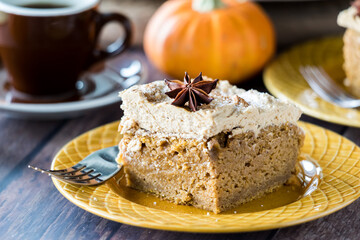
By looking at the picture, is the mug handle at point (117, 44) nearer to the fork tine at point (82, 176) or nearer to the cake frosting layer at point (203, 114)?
the cake frosting layer at point (203, 114)

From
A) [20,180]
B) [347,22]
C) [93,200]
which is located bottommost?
[20,180]

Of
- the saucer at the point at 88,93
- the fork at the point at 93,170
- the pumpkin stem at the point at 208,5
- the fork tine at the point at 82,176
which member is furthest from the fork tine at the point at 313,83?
the fork tine at the point at 82,176

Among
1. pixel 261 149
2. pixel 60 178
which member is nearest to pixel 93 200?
pixel 60 178

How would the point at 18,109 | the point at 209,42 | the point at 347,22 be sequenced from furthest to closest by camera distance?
the point at 209,42 < the point at 347,22 < the point at 18,109

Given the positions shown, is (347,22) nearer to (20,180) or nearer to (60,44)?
(60,44)

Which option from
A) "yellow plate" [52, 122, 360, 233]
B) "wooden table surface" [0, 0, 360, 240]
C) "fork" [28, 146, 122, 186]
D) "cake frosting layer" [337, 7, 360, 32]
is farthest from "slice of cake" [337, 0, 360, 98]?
"fork" [28, 146, 122, 186]

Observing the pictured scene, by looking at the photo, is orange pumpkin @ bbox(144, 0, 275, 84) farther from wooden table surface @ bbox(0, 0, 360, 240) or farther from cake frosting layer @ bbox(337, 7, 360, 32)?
wooden table surface @ bbox(0, 0, 360, 240)
